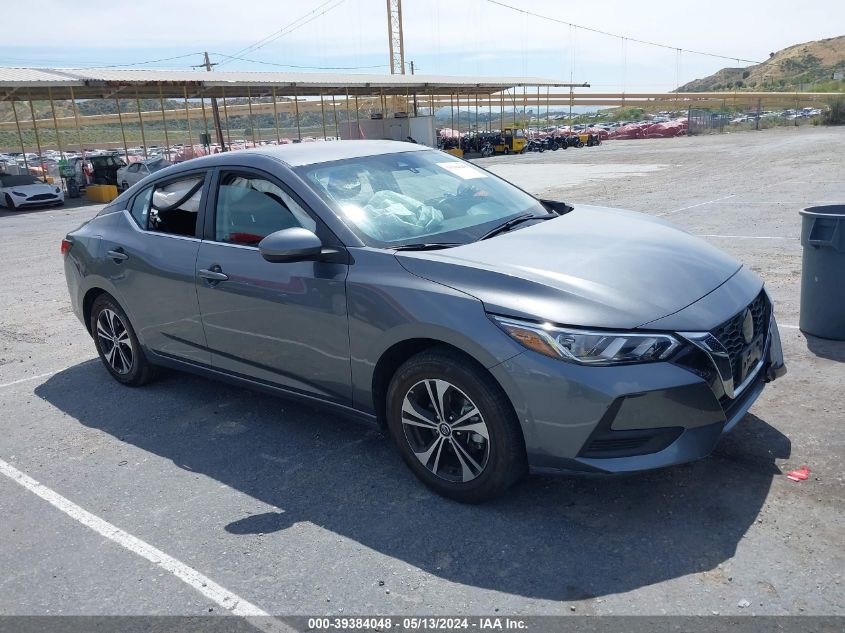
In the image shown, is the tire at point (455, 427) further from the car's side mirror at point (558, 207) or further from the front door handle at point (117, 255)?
the front door handle at point (117, 255)

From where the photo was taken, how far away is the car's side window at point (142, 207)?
5230 mm

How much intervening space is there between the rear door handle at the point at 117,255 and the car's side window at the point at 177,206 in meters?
0.27

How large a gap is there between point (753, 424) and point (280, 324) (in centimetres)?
274

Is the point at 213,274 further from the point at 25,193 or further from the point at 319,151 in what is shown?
the point at 25,193

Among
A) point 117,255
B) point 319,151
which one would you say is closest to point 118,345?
point 117,255

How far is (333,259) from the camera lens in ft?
12.7

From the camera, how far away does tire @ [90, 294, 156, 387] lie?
5418mm

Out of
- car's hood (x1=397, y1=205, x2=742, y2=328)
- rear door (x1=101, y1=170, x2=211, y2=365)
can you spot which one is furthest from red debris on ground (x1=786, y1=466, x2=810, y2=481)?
rear door (x1=101, y1=170, x2=211, y2=365)

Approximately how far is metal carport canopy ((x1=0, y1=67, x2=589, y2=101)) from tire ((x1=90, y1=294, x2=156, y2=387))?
926 inches

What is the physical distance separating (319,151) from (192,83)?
97.8ft

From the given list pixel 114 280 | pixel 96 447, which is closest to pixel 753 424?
pixel 96 447

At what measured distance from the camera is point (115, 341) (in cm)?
559

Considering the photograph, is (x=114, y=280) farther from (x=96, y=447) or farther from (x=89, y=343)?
(x=89, y=343)

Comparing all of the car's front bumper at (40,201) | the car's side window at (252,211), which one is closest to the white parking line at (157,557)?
the car's side window at (252,211)
